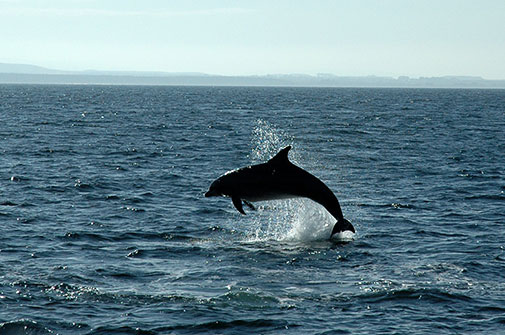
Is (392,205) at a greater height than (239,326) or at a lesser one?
lesser

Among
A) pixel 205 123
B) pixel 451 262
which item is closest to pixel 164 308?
pixel 451 262

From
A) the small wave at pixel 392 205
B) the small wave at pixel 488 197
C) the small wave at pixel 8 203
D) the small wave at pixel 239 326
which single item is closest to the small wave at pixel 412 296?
the small wave at pixel 239 326

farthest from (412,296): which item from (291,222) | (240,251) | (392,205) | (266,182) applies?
(392,205)

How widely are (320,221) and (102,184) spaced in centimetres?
1383

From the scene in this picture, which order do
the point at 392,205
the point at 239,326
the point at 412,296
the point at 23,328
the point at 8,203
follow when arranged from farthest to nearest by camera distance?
1. the point at 392,205
2. the point at 8,203
3. the point at 412,296
4. the point at 239,326
5. the point at 23,328

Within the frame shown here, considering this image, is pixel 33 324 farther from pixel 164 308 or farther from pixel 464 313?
pixel 464 313

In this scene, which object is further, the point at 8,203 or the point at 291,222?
the point at 8,203

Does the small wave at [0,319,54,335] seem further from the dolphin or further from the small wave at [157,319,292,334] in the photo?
the dolphin

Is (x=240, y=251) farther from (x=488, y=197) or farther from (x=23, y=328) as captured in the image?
(x=488, y=197)

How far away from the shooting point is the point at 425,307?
53.4 ft

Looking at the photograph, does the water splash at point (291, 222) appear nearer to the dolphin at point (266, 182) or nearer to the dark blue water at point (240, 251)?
the dark blue water at point (240, 251)

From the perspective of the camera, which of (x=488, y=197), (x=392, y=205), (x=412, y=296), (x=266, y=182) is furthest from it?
(x=488, y=197)

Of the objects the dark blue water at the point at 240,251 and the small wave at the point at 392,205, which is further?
the small wave at the point at 392,205

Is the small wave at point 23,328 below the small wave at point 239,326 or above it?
below
